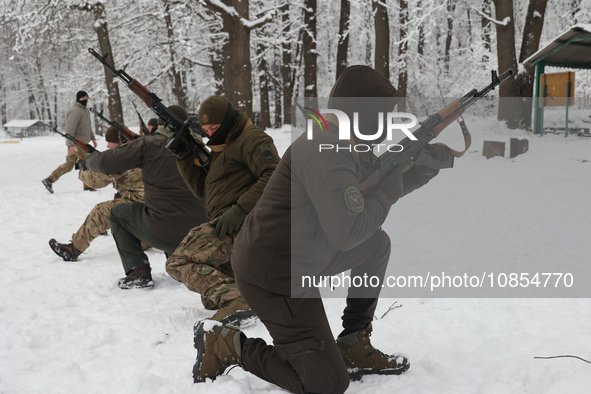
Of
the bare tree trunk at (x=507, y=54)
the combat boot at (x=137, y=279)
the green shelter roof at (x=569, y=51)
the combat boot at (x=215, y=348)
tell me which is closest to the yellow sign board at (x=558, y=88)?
the green shelter roof at (x=569, y=51)

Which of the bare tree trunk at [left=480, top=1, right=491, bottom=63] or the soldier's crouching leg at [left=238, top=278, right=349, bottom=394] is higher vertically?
the bare tree trunk at [left=480, top=1, right=491, bottom=63]

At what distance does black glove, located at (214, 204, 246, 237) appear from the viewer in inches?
132

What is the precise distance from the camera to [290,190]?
224 cm

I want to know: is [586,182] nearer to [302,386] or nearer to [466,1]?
[302,386]

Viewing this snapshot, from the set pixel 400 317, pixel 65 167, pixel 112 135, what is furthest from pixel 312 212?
pixel 65 167

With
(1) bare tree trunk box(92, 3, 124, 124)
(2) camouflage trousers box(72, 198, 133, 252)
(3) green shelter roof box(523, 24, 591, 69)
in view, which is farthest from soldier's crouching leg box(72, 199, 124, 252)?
(3) green shelter roof box(523, 24, 591, 69)

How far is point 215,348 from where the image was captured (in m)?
2.63

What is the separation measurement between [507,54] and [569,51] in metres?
1.33

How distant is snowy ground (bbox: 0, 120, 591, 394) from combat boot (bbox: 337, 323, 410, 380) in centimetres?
5

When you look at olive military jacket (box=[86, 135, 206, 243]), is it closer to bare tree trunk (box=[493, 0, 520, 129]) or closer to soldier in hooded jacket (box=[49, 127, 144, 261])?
soldier in hooded jacket (box=[49, 127, 144, 261])

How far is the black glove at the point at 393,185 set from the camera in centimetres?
227

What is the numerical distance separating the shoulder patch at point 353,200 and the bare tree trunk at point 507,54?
10279 mm

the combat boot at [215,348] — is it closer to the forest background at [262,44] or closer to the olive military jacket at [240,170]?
the olive military jacket at [240,170]

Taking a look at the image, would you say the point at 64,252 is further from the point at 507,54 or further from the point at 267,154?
the point at 507,54
